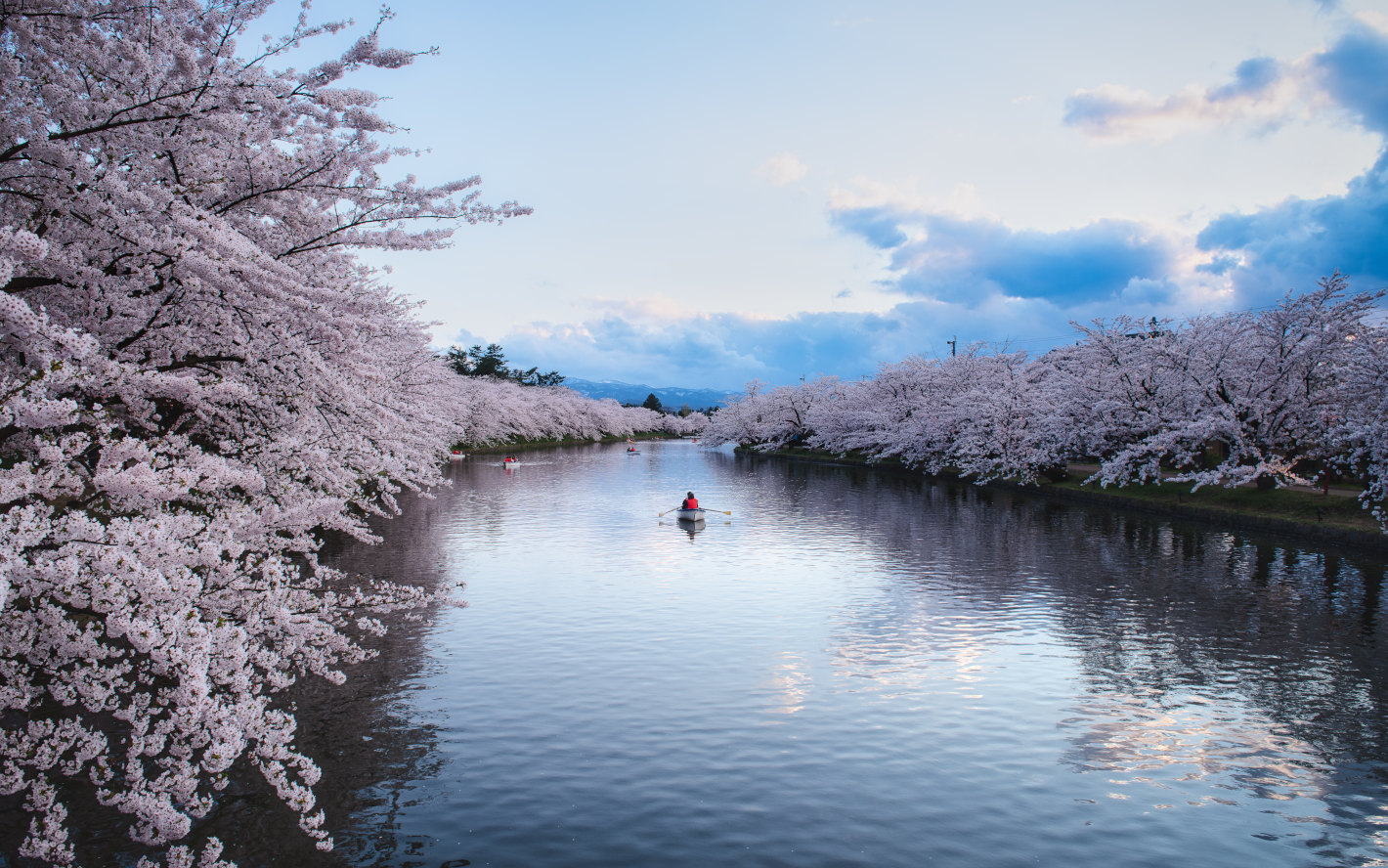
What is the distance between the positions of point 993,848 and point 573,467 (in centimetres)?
5967

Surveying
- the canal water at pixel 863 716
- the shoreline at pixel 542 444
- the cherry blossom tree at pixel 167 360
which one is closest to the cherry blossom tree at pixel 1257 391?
the canal water at pixel 863 716

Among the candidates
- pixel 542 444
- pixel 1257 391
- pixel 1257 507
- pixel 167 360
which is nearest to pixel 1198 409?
pixel 1257 391

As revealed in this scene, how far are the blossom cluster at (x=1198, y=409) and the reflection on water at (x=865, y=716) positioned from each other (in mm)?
7431

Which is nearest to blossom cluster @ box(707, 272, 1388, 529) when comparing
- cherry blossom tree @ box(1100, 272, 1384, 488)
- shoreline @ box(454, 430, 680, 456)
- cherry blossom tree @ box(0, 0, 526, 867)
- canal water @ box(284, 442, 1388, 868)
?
cherry blossom tree @ box(1100, 272, 1384, 488)

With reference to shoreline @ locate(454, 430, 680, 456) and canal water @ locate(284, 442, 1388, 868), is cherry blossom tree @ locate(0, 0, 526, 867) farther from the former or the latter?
shoreline @ locate(454, 430, 680, 456)

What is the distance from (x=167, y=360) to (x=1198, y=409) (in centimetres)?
3952

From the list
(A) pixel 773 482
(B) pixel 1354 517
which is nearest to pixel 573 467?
(A) pixel 773 482

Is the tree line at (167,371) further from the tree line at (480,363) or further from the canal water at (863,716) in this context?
the tree line at (480,363)

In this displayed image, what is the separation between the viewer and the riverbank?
27.7 m

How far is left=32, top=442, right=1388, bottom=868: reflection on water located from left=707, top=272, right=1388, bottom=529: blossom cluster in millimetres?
7431

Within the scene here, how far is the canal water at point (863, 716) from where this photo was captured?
890 centimetres

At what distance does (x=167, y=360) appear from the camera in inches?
336

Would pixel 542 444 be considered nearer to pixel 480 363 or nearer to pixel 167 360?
pixel 480 363

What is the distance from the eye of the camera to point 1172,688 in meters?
13.7
